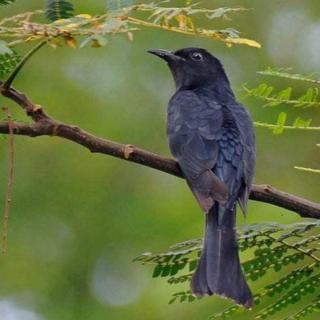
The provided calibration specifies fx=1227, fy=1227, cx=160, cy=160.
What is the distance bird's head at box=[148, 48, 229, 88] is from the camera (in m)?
4.76

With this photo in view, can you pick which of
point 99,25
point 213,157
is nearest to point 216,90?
point 213,157

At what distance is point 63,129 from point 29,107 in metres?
0.10

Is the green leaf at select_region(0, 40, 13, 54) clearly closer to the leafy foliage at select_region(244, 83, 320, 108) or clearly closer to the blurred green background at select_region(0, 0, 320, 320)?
the leafy foliage at select_region(244, 83, 320, 108)

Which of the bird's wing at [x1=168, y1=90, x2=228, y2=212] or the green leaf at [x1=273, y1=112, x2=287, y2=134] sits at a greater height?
the green leaf at [x1=273, y1=112, x2=287, y2=134]

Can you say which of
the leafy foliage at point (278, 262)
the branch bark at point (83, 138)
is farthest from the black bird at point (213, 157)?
the branch bark at point (83, 138)

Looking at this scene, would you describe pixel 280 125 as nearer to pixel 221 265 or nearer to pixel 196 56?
pixel 221 265

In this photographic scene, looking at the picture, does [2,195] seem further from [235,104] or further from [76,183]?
[235,104]

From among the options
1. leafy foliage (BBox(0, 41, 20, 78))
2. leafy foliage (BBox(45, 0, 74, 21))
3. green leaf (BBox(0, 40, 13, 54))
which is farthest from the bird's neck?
green leaf (BBox(0, 40, 13, 54))

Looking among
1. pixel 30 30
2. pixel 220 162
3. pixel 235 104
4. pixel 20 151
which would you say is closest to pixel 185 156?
pixel 220 162

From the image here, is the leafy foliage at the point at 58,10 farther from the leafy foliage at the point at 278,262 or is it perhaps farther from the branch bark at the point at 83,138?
the leafy foliage at the point at 278,262

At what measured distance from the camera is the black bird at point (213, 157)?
3352mm

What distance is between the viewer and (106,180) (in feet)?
22.9

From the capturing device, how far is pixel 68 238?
6832mm

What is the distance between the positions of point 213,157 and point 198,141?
96 millimetres
